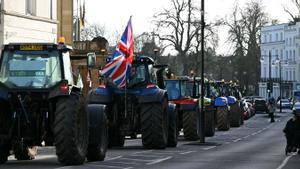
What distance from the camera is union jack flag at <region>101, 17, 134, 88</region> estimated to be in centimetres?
2766

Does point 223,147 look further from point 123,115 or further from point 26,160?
point 26,160

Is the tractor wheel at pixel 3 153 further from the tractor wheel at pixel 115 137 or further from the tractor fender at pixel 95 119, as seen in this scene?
the tractor wheel at pixel 115 137

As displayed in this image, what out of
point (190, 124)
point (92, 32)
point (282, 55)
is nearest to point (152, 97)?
point (190, 124)

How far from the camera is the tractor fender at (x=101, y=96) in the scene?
27.2 m

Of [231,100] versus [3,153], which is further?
[231,100]

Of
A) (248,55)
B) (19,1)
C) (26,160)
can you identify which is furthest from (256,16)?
(26,160)

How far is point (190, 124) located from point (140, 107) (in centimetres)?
821

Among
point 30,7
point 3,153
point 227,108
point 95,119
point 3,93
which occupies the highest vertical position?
point 30,7

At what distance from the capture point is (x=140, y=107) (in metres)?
27.0

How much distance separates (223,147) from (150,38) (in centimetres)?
6171

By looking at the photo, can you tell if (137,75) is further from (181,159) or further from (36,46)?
(36,46)

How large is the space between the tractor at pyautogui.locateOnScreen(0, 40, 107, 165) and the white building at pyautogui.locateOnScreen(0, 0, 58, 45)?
18187mm

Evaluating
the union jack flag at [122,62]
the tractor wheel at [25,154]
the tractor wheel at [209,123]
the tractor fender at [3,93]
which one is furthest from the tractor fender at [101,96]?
the tractor wheel at [209,123]

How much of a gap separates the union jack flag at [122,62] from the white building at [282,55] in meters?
110
